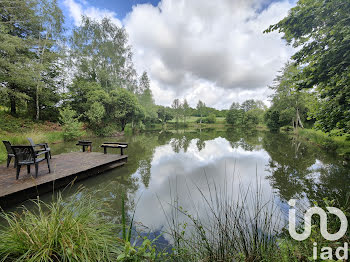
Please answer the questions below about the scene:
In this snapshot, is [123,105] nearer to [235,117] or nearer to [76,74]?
[76,74]

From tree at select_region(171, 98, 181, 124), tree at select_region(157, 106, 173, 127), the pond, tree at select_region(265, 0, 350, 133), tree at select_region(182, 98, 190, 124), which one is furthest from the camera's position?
tree at select_region(182, 98, 190, 124)

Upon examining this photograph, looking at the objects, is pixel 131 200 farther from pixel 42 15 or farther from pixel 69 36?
pixel 69 36

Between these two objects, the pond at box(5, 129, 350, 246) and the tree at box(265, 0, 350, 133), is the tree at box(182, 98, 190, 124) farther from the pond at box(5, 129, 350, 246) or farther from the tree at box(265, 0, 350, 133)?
the tree at box(265, 0, 350, 133)

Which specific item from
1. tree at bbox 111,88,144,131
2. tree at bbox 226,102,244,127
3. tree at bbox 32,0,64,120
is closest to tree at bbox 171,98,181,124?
tree at bbox 226,102,244,127

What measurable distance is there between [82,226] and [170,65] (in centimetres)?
1540

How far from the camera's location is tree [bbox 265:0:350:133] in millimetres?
2557

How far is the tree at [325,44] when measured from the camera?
2557 millimetres

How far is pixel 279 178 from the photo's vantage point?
4465mm

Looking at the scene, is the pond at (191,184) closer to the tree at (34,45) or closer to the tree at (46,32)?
the tree at (34,45)

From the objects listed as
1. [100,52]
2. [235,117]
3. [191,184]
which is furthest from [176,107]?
[191,184]

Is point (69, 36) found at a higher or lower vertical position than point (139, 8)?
higher

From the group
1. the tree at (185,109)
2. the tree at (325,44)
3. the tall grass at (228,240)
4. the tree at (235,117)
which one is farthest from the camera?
the tree at (185,109)

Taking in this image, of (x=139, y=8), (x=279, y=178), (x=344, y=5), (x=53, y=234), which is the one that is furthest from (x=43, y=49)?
(x=279, y=178)

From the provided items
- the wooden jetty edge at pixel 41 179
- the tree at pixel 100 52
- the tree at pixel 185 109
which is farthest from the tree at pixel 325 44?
the tree at pixel 185 109
